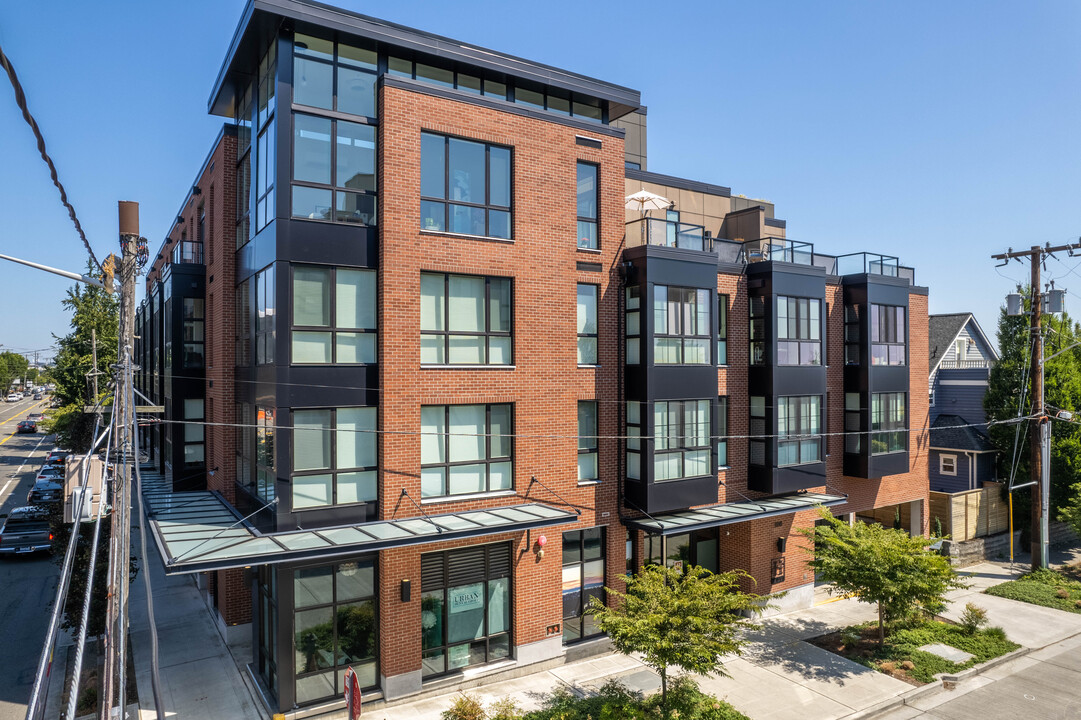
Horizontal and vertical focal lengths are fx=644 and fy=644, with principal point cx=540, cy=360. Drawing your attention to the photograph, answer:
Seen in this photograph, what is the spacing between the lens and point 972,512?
2658cm

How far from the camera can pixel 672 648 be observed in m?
12.5

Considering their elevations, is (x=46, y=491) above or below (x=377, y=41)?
below

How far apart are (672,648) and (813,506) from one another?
8.93 m

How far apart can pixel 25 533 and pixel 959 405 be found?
43319 millimetres

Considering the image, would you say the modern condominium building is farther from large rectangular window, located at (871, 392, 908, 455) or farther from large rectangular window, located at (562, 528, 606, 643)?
large rectangular window, located at (871, 392, 908, 455)

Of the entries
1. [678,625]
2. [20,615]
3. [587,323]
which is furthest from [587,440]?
[20,615]

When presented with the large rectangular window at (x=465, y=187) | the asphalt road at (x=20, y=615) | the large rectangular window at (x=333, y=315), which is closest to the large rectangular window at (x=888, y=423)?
the large rectangular window at (x=465, y=187)

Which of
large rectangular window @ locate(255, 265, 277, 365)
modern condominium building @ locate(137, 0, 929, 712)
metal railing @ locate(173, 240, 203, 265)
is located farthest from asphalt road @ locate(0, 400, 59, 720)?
metal railing @ locate(173, 240, 203, 265)

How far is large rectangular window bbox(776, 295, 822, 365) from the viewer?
66.4 ft

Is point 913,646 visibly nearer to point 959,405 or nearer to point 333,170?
point 333,170

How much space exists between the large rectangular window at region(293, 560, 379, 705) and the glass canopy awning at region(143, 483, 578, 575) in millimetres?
1094

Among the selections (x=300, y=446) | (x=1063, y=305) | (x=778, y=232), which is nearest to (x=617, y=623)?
(x=300, y=446)

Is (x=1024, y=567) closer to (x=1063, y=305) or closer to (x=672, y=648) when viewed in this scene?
(x=1063, y=305)

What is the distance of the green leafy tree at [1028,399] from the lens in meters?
26.6
